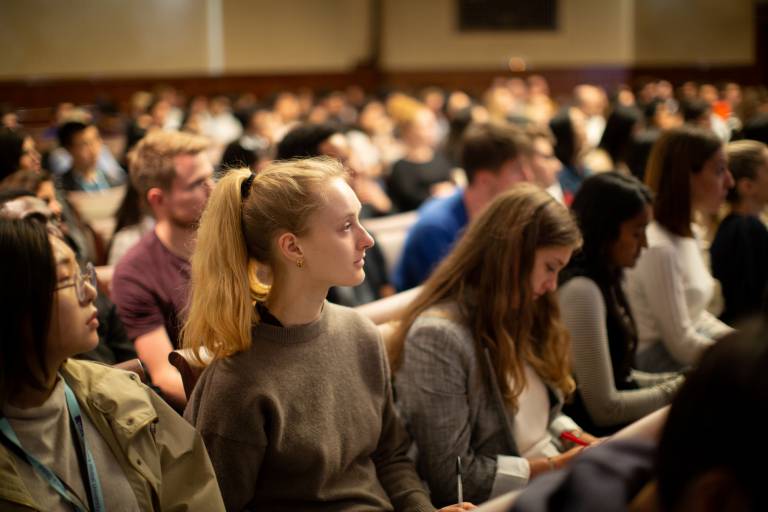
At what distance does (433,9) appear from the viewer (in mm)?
16234

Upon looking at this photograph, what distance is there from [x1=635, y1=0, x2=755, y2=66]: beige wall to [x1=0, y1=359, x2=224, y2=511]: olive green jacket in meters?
15.4

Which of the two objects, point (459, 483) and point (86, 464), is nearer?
point (86, 464)

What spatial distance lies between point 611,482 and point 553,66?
15.6m

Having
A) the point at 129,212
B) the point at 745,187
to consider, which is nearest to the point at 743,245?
the point at 745,187

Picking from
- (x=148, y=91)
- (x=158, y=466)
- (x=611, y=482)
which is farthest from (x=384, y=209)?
(x=148, y=91)

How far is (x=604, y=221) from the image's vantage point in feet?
9.29

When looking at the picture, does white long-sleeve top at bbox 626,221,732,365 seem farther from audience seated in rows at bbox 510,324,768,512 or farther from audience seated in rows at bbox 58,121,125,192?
audience seated in rows at bbox 58,121,125,192

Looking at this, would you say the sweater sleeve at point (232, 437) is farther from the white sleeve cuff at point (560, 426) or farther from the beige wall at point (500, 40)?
the beige wall at point (500, 40)

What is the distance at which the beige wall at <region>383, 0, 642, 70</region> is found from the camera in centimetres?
1566

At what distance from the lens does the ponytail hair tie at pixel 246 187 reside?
208 centimetres

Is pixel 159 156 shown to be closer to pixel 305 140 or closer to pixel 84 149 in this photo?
pixel 305 140

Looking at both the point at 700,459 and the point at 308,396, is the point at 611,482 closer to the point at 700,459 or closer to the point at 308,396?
the point at 700,459

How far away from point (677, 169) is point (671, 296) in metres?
0.60

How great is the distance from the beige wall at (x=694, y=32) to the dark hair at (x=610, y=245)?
13.9m
